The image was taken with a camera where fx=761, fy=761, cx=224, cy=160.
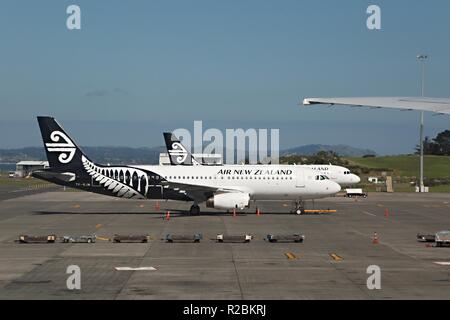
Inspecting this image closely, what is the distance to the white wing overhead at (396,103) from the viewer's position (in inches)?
570

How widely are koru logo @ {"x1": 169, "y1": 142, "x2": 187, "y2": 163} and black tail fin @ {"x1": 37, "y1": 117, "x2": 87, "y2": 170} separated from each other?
134ft

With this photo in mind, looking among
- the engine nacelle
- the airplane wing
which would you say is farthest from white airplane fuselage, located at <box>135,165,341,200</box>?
the engine nacelle

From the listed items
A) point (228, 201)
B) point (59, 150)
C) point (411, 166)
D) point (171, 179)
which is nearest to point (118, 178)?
point (171, 179)

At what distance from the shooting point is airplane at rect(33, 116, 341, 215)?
5403cm

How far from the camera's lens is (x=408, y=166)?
188 m

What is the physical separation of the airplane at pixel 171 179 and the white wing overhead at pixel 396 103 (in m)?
37.1

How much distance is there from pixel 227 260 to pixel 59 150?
29.2 meters

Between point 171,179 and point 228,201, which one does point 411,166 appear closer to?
point 171,179

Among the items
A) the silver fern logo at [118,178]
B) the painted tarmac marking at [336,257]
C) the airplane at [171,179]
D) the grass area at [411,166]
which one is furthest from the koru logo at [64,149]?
the grass area at [411,166]

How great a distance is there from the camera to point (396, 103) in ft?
50.3

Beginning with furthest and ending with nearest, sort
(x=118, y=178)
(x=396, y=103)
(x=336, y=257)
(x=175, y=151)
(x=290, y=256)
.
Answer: (x=175, y=151)
(x=118, y=178)
(x=290, y=256)
(x=336, y=257)
(x=396, y=103)

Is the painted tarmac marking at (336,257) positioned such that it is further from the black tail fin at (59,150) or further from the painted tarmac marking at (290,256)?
the black tail fin at (59,150)

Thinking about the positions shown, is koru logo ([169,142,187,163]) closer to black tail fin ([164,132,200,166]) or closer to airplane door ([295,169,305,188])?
black tail fin ([164,132,200,166])
